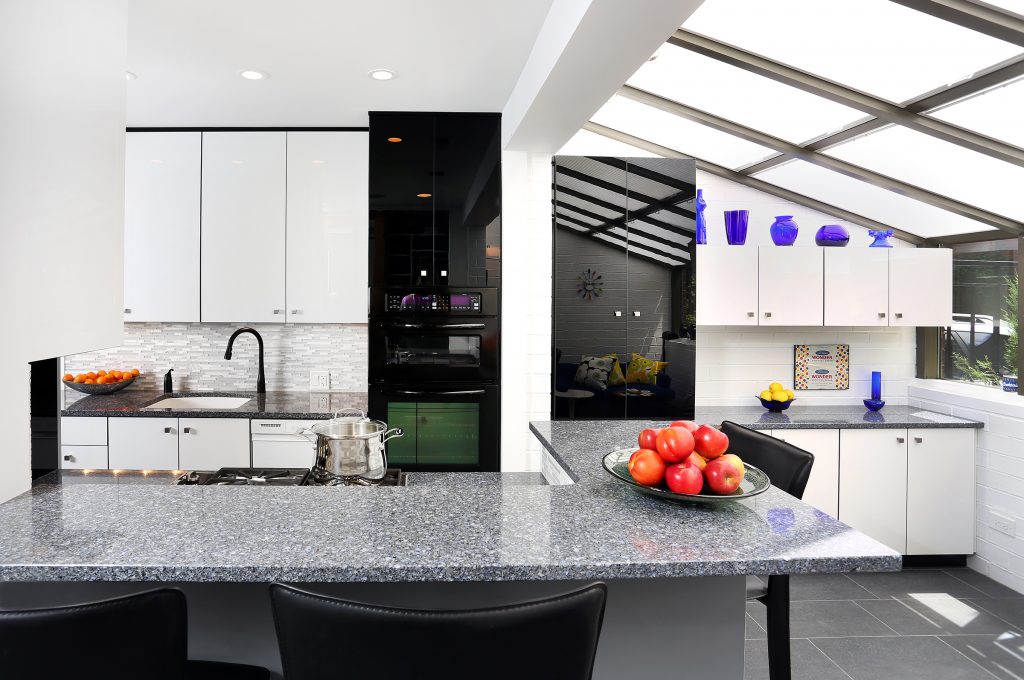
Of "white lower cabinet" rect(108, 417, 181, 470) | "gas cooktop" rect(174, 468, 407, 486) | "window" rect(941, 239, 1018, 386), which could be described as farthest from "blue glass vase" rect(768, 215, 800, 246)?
"white lower cabinet" rect(108, 417, 181, 470)

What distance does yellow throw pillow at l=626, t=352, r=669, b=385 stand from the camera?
12.3 feet

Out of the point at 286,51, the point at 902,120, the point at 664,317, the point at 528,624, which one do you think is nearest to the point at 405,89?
the point at 286,51

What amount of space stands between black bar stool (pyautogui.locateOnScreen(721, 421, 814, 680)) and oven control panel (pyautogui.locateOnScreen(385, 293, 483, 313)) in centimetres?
194

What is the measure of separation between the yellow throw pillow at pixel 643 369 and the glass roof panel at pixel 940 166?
56.6 inches

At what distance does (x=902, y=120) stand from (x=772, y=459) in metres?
1.73

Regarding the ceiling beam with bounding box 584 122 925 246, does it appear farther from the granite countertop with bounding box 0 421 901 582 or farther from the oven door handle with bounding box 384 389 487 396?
the granite countertop with bounding box 0 421 901 582

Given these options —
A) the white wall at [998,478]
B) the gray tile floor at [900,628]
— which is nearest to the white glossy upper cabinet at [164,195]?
the gray tile floor at [900,628]

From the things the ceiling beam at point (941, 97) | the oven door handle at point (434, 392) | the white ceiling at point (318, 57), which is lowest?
the oven door handle at point (434, 392)

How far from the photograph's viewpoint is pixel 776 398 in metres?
4.00

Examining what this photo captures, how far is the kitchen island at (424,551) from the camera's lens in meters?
1.26

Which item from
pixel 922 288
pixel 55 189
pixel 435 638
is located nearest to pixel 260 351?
pixel 55 189

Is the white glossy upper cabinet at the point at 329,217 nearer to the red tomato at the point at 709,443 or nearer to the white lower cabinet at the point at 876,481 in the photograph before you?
the red tomato at the point at 709,443

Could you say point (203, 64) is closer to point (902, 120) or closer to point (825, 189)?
point (902, 120)

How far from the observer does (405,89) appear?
11.2 ft
